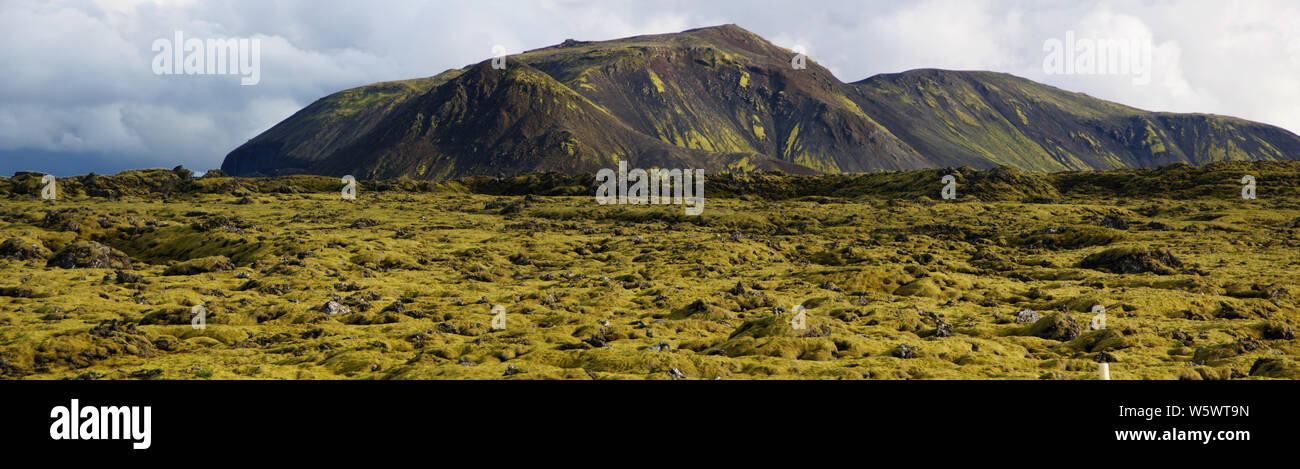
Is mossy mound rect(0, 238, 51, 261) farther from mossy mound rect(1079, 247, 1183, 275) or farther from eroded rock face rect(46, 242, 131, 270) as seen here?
mossy mound rect(1079, 247, 1183, 275)

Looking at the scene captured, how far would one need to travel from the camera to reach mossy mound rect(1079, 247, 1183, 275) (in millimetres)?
44688

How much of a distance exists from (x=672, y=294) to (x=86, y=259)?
122 ft

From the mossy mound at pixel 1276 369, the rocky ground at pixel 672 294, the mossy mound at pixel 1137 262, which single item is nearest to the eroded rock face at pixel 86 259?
the rocky ground at pixel 672 294

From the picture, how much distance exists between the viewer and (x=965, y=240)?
6812 cm

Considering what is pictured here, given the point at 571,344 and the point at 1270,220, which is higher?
the point at 1270,220

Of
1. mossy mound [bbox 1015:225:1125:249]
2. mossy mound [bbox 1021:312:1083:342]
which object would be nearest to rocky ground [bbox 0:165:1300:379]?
mossy mound [bbox 1021:312:1083:342]

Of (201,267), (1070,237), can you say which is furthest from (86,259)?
(1070,237)

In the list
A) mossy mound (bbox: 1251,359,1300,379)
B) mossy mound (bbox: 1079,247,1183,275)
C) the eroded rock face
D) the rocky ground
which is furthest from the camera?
the eroded rock face

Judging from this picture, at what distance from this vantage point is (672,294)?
38.3 meters

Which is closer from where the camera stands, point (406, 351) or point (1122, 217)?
point (406, 351)

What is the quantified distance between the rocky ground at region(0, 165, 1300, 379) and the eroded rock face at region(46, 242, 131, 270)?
207 millimetres

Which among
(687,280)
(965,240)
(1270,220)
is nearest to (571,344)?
(687,280)
